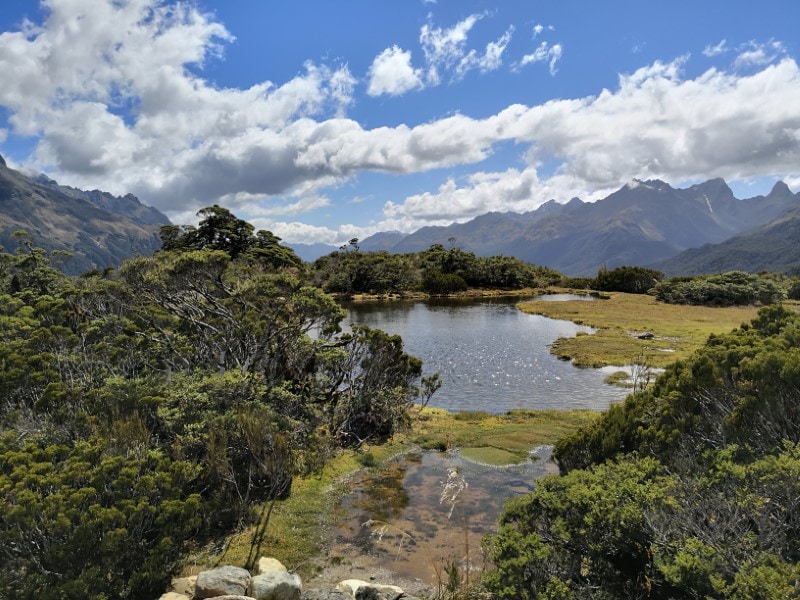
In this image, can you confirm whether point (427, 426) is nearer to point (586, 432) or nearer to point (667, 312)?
point (586, 432)

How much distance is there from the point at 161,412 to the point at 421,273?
12172 centimetres

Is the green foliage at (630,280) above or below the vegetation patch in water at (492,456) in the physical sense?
above

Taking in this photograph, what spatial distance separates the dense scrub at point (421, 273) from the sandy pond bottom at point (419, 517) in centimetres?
9659

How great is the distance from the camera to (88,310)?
2534cm

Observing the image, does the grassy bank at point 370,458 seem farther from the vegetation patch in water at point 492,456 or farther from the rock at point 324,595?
the rock at point 324,595

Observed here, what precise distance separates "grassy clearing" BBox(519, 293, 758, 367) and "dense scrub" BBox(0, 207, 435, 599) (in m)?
25.9

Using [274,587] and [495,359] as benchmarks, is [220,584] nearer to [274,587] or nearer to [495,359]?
[274,587]

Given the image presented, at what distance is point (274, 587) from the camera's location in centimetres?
1197

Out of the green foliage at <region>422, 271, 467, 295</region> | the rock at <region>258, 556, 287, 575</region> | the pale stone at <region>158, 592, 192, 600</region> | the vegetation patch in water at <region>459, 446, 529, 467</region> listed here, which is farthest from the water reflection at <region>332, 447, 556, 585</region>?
the green foliage at <region>422, 271, 467, 295</region>

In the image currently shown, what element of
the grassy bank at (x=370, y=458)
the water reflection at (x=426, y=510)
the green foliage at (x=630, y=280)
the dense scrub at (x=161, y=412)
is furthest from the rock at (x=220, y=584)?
the green foliage at (x=630, y=280)

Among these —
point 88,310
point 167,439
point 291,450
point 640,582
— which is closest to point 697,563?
point 640,582

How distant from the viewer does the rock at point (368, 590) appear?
12.2m

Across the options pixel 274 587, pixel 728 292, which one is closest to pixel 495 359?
pixel 274 587

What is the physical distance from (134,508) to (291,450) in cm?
766
